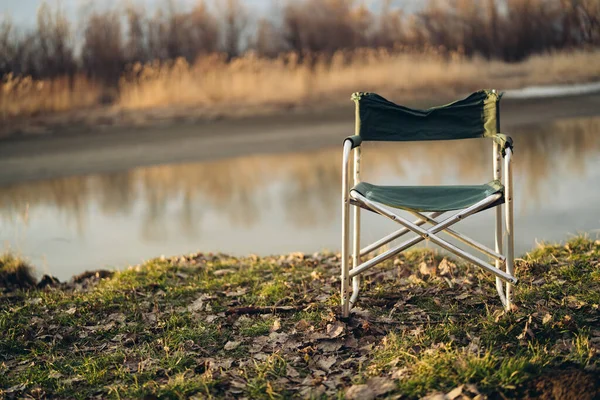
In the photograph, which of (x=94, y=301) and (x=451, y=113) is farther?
(x=94, y=301)

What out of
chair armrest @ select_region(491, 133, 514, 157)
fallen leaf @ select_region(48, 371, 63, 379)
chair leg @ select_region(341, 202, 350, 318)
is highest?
chair armrest @ select_region(491, 133, 514, 157)

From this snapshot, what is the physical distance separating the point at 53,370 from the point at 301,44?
1022 cm

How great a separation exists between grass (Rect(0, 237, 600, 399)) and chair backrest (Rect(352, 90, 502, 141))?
2.59ft

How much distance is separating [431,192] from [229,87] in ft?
28.4

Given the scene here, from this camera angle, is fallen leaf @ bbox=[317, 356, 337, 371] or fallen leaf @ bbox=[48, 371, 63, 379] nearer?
fallen leaf @ bbox=[317, 356, 337, 371]

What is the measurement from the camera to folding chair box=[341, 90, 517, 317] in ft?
10.7

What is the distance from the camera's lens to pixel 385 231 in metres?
5.50

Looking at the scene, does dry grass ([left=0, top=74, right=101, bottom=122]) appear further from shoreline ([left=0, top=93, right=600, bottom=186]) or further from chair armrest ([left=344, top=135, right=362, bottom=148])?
chair armrest ([left=344, top=135, right=362, bottom=148])

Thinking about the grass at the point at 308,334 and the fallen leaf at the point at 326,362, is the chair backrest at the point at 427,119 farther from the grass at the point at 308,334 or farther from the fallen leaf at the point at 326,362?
the fallen leaf at the point at 326,362

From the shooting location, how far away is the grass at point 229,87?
1131cm

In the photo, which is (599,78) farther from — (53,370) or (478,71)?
(53,370)

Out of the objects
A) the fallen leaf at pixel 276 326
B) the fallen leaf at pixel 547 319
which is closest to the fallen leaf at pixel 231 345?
the fallen leaf at pixel 276 326

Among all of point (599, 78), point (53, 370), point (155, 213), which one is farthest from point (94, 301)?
point (599, 78)

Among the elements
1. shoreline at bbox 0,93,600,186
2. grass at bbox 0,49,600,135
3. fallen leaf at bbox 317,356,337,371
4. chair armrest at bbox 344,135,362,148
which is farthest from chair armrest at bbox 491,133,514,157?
grass at bbox 0,49,600,135
